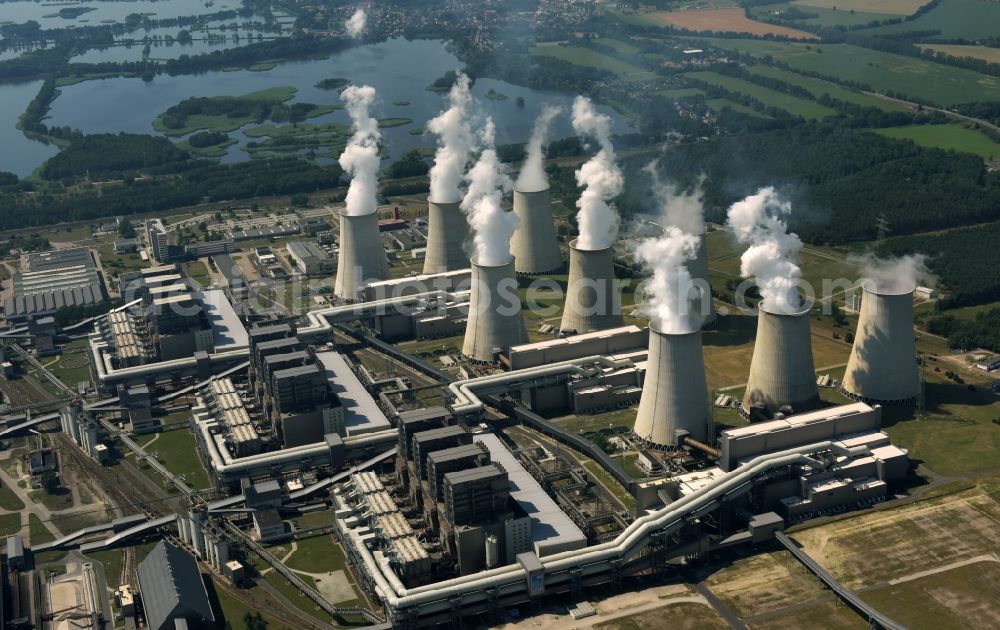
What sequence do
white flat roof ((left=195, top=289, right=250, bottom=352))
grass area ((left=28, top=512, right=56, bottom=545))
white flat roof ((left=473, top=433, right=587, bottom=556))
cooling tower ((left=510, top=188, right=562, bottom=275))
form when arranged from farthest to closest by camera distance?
cooling tower ((left=510, top=188, right=562, bottom=275)), white flat roof ((left=195, top=289, right=250, bottom=352)), grass area ((left=28, top=512, right=56, bottom=545)), white flat roof ((left=473, top=433, right=587, bottom=556))

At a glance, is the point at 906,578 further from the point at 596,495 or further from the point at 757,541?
the point at 596,495

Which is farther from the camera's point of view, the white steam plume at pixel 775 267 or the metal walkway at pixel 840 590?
the white steam plume at pixel 775 267

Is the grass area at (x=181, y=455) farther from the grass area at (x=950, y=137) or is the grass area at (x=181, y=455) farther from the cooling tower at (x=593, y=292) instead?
the grass area at (x=950, y=137)

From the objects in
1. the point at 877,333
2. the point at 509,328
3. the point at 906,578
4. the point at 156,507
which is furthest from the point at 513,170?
Result: the point at 906,578

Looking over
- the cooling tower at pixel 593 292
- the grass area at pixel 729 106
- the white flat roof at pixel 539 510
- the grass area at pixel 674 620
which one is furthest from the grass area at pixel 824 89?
the grass area at pixel 674 620

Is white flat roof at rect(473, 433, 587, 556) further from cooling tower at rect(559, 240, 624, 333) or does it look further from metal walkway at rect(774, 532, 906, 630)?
cooling tower at rect(559, 240, 624, 333)

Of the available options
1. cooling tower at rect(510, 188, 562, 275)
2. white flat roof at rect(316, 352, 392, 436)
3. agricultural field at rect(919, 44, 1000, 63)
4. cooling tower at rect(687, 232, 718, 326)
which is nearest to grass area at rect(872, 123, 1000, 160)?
agricultural field at rect(919, 44, 1000, 63)

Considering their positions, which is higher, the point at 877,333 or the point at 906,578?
the point at 877,333
